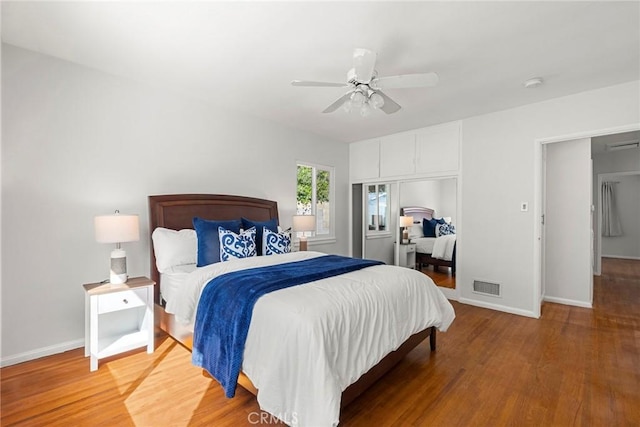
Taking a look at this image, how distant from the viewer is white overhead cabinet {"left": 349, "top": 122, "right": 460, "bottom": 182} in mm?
4367

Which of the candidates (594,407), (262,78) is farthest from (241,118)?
(594,407)

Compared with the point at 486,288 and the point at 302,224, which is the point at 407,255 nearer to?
the point at 486,288

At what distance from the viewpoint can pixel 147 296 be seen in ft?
8.76

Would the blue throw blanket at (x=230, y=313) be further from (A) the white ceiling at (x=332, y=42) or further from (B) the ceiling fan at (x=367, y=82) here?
(A) the white ceiling at (x=332, y=42)

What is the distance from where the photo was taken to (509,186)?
12.6 ft

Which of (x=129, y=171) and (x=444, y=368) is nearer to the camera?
(x=444, y=368)

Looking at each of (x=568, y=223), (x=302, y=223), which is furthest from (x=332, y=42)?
(x=568, y=223)

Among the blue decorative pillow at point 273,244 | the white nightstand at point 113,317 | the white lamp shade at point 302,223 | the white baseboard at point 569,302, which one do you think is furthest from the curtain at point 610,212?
the white nightstand at point 113,317

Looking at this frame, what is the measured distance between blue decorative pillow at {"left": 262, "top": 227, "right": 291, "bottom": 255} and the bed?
1.19ft

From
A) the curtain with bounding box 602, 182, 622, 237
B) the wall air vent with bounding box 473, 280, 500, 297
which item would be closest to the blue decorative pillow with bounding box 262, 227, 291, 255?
the wall air vent with bounding box 473, 280, 500, 297

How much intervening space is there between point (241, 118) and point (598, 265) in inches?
279

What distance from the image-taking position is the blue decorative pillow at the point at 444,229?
4.40 metres

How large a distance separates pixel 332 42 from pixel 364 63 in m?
0.38

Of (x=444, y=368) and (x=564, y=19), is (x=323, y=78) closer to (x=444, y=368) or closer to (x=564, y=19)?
(x=564, y=19)
